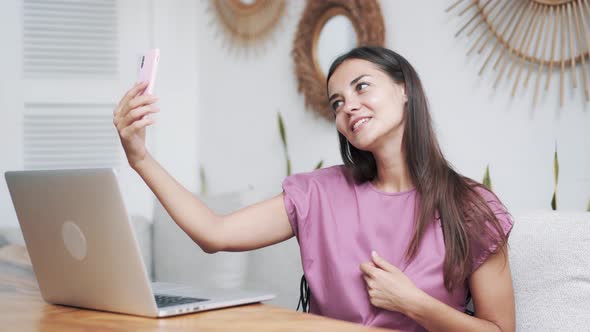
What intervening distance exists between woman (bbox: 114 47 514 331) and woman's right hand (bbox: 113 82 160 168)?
0.22 feet

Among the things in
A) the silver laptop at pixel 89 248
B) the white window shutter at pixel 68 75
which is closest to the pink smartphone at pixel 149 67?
the silver laptop at pixel 89 248

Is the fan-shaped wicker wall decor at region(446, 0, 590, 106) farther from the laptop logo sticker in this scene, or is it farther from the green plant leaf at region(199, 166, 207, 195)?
the green plant leaf at region(199, 166, 207, 195)

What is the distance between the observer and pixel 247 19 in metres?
3.29

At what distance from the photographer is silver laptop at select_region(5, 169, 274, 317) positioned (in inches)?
48.9

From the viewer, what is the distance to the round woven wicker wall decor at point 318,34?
265 centimetres

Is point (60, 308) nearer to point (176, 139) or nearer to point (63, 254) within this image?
point (63, 254)

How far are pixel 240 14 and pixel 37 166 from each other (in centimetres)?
115

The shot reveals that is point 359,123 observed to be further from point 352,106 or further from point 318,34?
point 318,34

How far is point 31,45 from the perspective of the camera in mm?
3297

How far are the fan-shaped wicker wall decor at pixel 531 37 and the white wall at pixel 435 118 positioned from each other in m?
0.03

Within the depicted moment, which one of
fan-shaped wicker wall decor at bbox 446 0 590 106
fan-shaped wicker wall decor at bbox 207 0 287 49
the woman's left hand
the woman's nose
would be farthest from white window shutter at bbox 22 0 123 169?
the woman's left hand

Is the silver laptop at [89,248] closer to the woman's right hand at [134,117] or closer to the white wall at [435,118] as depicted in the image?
the woman's right hand at [134,117]

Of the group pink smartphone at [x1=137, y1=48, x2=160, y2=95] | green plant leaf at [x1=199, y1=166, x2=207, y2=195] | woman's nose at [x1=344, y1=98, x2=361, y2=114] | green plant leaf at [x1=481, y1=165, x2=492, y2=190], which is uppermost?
pink smartphone at [x1=137, y1=48, x2=160, y2=95]

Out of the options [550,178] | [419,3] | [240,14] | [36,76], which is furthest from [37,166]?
[550,178]
